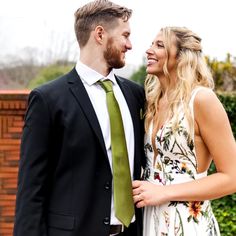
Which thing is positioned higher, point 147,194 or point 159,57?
point 159,57

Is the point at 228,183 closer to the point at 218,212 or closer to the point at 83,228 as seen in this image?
the point at 83,228

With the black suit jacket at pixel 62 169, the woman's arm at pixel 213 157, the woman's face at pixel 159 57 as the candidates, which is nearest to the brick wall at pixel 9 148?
the woman's face at pixel 159 57

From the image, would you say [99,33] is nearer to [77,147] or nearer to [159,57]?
[159,57]

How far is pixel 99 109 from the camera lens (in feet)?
8.72

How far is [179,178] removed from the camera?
2766 mm

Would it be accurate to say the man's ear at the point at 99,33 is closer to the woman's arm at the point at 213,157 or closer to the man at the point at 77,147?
the man at the point at 77,147

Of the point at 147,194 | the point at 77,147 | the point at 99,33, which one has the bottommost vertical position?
the point at 147,194

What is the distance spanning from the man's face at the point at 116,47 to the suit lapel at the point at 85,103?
7.2 inches

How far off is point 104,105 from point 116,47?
0.29 m

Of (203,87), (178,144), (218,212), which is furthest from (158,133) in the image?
(218,212)

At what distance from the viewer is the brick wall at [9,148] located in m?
4.85

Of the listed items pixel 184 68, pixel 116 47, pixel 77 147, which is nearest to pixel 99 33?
pixel 116 47

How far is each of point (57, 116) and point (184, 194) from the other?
2.33 feet

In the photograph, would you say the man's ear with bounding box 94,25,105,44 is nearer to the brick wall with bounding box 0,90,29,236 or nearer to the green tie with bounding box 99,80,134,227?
the green tie with bounding box 99,80,134,227
